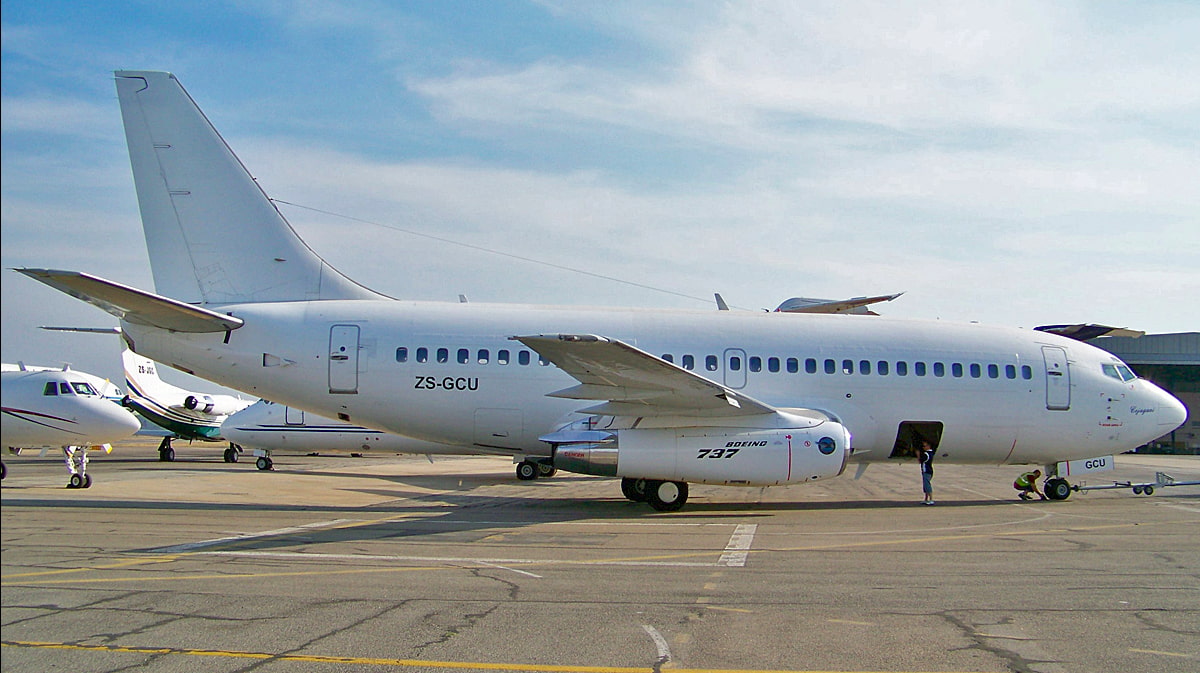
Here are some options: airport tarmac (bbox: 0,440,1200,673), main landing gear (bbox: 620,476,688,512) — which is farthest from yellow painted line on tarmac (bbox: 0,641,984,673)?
main landing gear (bbox: 620,476,688,512)

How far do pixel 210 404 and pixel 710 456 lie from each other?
3717 centimetres

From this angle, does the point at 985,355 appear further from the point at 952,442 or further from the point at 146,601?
the point at 146,601

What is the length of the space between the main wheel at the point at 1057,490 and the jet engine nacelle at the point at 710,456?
271 inches

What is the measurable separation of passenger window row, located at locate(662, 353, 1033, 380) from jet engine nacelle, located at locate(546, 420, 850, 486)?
7.73ft

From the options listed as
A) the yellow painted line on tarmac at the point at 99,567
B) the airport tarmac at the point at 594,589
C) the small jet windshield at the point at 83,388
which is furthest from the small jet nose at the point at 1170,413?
the small jet windshield at the point at 83,388

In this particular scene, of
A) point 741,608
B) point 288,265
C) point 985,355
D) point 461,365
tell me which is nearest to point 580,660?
point 741,608

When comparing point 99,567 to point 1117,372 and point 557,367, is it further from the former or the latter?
point 1117,372

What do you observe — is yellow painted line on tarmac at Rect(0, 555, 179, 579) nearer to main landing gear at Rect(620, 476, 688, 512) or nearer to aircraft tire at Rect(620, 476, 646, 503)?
main landing gear at Rect(620, 476, 688, 512)

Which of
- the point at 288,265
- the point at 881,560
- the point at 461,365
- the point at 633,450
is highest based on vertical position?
the point at 288,265

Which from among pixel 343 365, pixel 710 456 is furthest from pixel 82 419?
pixel 710 456

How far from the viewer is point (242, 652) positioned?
6.19m

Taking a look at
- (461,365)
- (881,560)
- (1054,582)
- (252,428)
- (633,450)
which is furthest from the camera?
(252,428)

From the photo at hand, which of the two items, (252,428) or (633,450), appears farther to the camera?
(252,428)

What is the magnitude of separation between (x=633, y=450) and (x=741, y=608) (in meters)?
7.03
